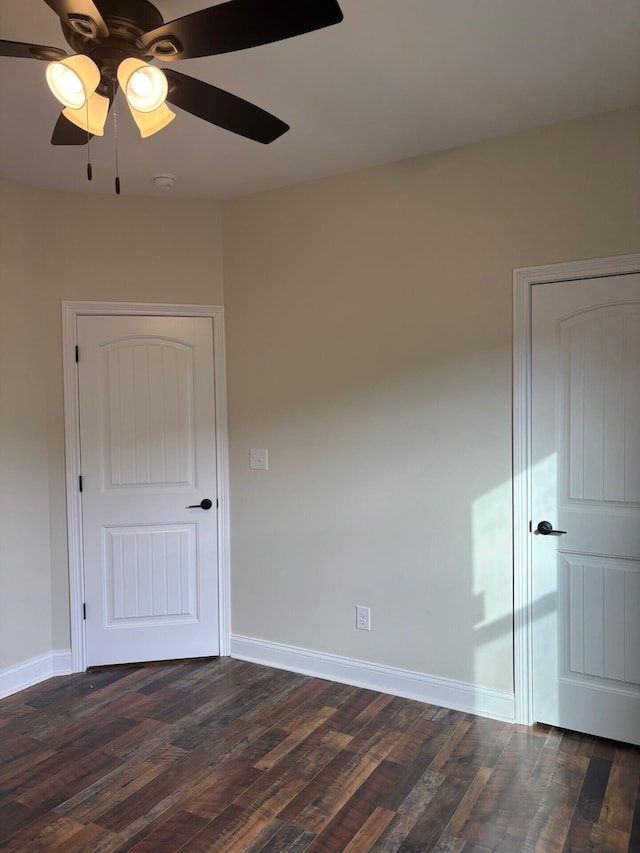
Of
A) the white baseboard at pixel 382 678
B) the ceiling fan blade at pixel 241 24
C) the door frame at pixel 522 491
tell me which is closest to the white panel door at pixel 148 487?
the white baseboard at pixel 382 678

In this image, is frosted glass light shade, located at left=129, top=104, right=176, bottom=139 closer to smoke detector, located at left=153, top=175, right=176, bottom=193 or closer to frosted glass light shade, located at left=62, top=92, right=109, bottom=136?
frosted glass light shade, located at left=62, top=92, right=109, bottom=136

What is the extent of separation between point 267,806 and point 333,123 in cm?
277

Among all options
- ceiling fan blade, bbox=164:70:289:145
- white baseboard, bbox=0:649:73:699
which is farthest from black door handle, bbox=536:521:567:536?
white baseboard, bbox=0:649:73:699

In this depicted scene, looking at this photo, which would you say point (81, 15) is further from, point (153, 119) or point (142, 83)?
point (153, 119)

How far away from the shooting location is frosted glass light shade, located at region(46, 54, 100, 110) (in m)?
1.57

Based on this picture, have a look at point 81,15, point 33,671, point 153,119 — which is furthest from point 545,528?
point 33,671

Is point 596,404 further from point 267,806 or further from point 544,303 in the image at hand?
point 267,806

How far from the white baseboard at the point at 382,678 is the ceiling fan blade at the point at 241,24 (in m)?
2.82

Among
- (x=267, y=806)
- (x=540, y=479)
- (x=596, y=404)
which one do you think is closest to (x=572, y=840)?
(x=267, y=806)

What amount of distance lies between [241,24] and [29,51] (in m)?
0.55

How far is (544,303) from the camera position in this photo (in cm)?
285

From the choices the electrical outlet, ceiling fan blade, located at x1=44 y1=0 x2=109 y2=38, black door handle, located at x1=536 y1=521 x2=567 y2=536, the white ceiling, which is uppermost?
the white ceiling

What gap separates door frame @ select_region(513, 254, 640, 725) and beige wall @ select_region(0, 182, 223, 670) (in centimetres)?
178

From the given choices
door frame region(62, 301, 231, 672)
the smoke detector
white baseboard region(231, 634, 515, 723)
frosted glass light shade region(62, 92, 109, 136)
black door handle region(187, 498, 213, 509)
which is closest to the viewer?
frosted glass light shade region(62, 92, 109, 136)
